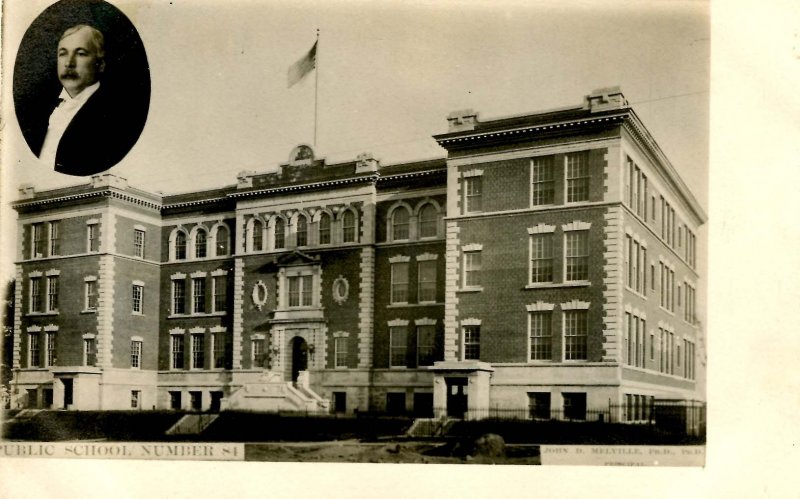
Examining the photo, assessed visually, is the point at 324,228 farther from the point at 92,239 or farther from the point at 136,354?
the point at 92,239

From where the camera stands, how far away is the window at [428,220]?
18.0 metres

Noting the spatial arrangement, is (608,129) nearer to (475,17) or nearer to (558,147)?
(558,147)

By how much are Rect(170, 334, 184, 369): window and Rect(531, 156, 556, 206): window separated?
799 centimetres

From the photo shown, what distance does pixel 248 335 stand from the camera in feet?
62.4

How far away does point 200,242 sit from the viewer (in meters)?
→ 19.6

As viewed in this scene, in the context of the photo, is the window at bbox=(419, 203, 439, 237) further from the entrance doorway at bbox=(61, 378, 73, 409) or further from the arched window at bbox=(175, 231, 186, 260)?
the entrance doorway at bbox=(61, 378, 73, 409)

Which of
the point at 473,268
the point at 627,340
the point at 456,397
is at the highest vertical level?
the point at 473,268

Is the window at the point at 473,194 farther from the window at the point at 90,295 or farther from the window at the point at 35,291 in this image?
the window at the point at 35,291

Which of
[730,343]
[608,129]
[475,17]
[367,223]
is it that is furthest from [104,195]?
[730,343]

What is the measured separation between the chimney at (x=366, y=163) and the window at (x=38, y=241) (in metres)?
6.37

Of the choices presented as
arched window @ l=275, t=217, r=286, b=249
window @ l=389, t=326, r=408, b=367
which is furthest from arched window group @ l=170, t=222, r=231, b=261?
window @ l=389, t=326, r=408, b=367

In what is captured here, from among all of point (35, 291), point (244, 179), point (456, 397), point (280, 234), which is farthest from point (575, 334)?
point (35, 291)

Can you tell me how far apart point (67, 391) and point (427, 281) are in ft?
24.5

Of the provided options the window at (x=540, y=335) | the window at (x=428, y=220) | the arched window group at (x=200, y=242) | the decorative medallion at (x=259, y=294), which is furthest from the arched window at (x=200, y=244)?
the window at (x=540, y=335)
